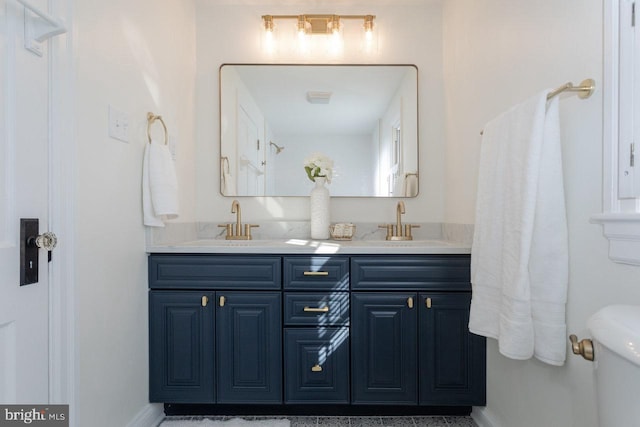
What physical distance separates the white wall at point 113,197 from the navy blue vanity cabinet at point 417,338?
0.99 meters

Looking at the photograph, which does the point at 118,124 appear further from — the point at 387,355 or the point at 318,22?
the point at 387,355

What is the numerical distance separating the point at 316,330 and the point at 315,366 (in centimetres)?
17

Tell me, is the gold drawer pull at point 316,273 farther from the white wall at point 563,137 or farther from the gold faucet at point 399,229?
the white wall at point 563,137

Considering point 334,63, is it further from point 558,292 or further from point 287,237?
point 558,292

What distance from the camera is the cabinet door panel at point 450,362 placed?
175cm

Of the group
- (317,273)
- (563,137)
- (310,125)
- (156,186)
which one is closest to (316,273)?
(317,273)

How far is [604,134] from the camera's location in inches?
39.3

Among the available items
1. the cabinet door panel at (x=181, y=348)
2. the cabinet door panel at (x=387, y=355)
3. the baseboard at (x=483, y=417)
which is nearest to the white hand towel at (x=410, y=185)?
the cabinet door panel at (x=387, y=355)

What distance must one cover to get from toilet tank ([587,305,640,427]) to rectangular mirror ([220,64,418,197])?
1640 millimetres

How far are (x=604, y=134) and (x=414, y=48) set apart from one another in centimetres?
155

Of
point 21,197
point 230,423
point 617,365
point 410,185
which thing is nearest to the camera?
point 617,365

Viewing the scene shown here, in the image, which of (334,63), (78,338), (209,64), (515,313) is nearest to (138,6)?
(209,64)

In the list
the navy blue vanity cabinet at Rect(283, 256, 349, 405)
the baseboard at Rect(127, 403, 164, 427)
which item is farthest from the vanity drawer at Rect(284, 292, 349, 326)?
Answer: the baseboard at Rect(127, 403, 164, 427)

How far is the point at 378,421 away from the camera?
182 cm
